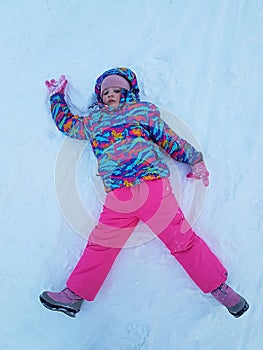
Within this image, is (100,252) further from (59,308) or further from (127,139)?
(127,139)

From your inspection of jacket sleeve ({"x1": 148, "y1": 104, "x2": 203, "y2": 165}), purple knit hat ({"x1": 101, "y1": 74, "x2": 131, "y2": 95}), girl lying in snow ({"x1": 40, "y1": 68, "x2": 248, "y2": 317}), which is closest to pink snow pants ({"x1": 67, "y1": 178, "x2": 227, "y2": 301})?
girl lying in snow ({"x1": 40, "y1": 68, "x2": 248, "y2": 317})

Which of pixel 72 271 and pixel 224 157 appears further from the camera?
pixel 224 157

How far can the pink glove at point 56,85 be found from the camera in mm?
1803

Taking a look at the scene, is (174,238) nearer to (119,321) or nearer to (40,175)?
(119,321)

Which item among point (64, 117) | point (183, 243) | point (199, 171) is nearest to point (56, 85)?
point (64, 117)

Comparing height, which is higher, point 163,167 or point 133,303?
point 163,167

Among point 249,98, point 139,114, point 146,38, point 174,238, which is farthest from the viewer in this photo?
point 146,38

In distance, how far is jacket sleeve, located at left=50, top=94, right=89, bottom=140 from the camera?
5.61 ft

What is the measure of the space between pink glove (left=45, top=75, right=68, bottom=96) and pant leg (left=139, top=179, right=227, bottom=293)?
1.86ft

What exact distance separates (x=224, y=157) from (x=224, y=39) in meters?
0.52

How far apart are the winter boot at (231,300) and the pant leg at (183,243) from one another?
1.0 inches

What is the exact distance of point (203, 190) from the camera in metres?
1.69

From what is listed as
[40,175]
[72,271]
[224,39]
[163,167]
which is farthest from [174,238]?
[224,39]

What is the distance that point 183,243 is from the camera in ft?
4.94
